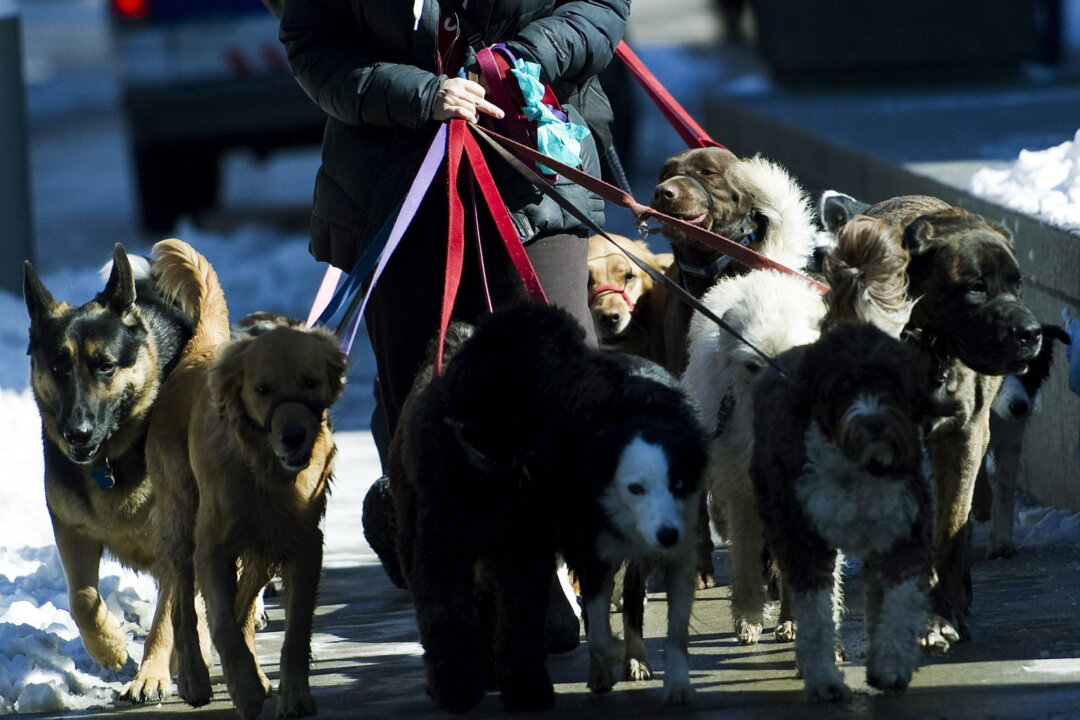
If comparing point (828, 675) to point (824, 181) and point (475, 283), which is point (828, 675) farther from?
point (824, 181)

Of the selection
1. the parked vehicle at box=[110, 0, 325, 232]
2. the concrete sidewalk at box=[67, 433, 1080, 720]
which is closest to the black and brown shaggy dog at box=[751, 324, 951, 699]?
the concrete sidewalk at box=[67, 433, 1080, 720]

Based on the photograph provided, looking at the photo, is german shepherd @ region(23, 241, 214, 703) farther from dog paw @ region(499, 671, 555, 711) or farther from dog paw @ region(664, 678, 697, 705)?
dog paw @ region(664, 678, 697, 705)

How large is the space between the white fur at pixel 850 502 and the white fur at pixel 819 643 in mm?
182

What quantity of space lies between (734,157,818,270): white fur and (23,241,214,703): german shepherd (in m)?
2.37

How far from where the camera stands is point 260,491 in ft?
18.6

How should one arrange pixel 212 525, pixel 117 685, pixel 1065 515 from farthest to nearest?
pixel 1065 515 < pixel 117 685 < pixel 212 525

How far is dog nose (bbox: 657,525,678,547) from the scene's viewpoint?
5129 millimetres

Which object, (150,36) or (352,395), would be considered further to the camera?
(150,36)

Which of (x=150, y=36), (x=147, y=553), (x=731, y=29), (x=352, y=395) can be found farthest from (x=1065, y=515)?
(x=731, y=29)

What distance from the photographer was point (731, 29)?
3262cm

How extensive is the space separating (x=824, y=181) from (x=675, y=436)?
7.90 metres

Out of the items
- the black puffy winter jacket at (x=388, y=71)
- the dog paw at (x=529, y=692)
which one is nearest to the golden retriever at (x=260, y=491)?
the dog paw at (x=529, y=692)

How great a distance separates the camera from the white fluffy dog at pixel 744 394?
625 cm

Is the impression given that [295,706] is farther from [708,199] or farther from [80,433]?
[708,199]
